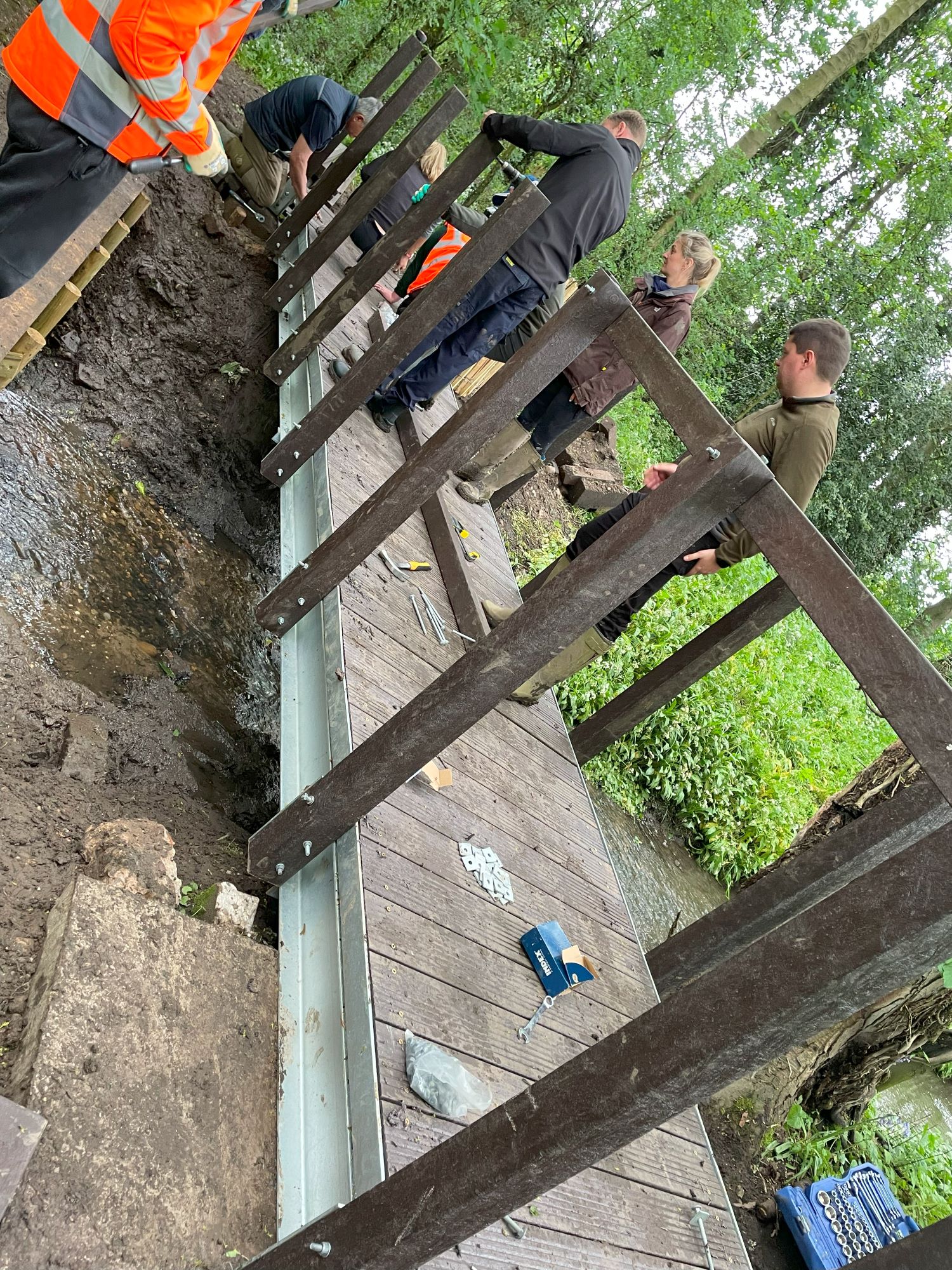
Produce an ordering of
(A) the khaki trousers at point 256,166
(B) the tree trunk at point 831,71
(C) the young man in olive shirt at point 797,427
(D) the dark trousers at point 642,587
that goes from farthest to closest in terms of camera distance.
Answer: (B) the tree trunk at point 831,71 → (A) the khaki trousers at point 256,166 → (D) the dark trousers at point 642,587 → (C) the young man in olive shirt at point 797,427

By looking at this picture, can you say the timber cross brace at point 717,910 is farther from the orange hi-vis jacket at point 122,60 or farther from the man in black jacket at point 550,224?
the orange hi-vis jacket at point 122,60

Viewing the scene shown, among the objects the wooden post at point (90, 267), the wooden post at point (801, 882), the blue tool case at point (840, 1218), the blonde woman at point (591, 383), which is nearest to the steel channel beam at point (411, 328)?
the blonde woman at point (591, 383)

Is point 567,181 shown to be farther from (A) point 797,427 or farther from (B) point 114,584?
(B) point 114,584

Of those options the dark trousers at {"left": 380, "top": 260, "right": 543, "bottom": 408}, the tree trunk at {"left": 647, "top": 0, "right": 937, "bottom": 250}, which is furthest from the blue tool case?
the tree trunk at {"left": 647, "top": 0, "right": 937, "bottom": 250}

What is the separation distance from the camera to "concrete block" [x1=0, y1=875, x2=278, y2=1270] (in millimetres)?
1806

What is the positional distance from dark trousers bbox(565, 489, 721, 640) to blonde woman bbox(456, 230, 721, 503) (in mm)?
655

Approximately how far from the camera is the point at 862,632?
1.75 meters

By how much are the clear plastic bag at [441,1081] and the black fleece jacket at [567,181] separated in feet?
11.4

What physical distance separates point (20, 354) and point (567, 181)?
8.74 feet

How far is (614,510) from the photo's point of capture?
386cm

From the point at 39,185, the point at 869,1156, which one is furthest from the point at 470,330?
the point at 869,1156

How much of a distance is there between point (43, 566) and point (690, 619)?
585cm

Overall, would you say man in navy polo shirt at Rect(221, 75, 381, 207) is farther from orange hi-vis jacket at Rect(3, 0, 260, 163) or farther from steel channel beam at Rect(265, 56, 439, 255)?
orange hi-vis jacket at Rect(3, 0, 260, 163)

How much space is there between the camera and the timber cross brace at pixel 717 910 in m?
1.31
